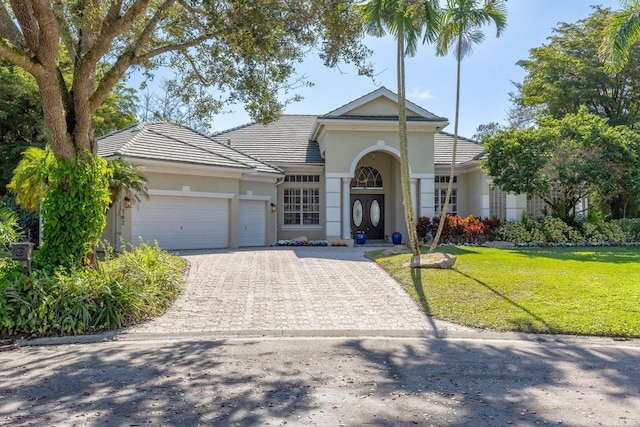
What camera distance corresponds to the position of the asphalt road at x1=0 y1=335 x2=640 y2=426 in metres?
4.04

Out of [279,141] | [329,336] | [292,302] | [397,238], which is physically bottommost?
[329,336]

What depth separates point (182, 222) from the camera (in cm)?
1703

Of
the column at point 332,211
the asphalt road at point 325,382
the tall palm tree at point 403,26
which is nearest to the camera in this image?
the asphalt road at point 325,382

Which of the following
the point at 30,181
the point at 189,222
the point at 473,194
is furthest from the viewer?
the point at 473,194

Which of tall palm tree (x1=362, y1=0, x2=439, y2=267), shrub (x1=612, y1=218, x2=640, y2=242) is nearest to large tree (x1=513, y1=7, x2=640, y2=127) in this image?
shrub (x1=612, y1=218, x2=640, y2=242)

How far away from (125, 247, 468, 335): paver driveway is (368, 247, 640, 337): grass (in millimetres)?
594

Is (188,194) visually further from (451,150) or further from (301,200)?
(451,150)

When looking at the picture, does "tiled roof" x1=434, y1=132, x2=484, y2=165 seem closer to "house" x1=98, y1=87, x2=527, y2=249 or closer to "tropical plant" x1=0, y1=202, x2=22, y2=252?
"house" x1=98, y1=87, x2=527, y2=249

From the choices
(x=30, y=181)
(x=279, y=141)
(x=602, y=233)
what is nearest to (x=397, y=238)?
(x=279, y=141)

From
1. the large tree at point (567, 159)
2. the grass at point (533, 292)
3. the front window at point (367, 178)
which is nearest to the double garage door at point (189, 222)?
the front window at point (367, 178)

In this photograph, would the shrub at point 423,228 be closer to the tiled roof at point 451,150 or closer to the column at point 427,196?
the column at point 427,196

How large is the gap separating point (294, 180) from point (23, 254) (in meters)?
14.8

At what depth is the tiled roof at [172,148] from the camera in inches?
635

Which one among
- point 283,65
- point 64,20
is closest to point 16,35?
point 64,20
